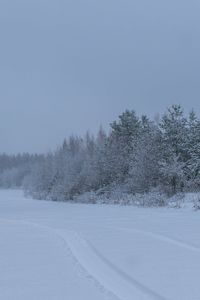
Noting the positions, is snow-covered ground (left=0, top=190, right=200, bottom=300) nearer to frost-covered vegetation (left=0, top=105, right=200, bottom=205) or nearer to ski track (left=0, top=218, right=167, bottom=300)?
ski track (left=0, top=218, right=167, bottom=300)

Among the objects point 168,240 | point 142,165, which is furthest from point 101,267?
point 142,165

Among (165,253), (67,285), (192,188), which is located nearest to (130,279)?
(67,285)

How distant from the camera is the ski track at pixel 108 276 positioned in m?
8.06

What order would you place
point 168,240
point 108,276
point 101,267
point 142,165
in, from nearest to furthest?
1. point 108,276
2. point 101,267
3. point 168,240
4. point 142,165

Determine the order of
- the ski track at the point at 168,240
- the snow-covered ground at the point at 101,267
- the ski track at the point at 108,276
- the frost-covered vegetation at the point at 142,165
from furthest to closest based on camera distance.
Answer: the frost-covered vegetation at the point at 142,165, the ski track at the point at 168,240, the snow-covered ground at the point at 101,267, the ski track at the point at 108,276

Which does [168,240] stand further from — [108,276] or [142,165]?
[142,165]

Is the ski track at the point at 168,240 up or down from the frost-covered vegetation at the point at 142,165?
down

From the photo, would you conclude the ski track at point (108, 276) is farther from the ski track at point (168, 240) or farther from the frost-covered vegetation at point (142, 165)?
the frost-covered vegetation at point (142, 165)

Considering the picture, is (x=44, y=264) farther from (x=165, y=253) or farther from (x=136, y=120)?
(x=136, y=120)

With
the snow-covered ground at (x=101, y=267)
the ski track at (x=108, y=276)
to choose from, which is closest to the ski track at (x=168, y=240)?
the snow-covered ground at (x=101, y=267)

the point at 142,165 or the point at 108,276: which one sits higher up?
the point at 142,165

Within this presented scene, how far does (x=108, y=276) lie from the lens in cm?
958

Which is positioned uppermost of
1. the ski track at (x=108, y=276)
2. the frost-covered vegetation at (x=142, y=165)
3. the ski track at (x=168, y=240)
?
the frost-covered vegetation at (x=142, y=165)

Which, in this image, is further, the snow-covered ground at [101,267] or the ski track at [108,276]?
the snow-covered ground at [101,267]
